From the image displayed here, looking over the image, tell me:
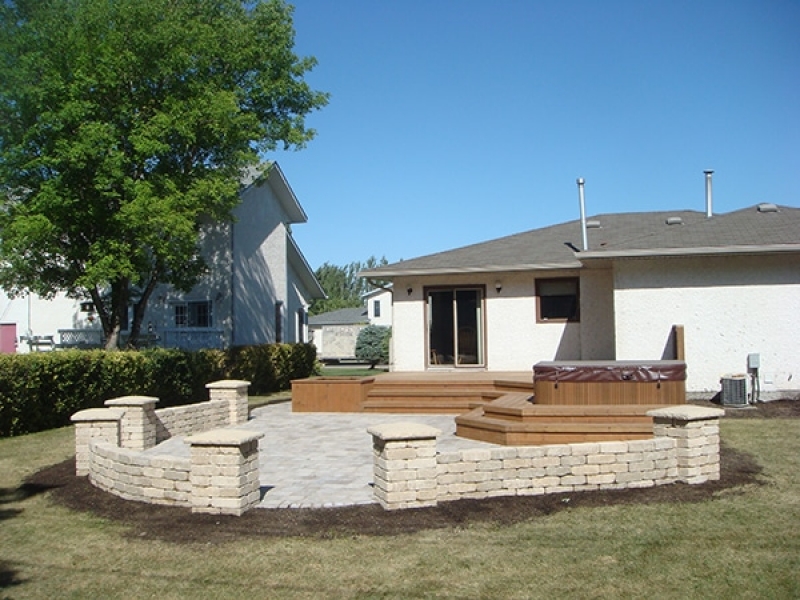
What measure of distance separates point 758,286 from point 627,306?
2.31 m

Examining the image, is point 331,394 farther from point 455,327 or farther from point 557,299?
point 557,299

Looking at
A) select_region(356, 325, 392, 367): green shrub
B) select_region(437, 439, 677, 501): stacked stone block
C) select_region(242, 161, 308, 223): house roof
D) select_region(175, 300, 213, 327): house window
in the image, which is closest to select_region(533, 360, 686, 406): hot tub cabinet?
select_region(437, 439, 677, 501): stacked stone block

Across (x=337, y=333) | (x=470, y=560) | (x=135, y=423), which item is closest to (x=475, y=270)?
(x=135, y=423)

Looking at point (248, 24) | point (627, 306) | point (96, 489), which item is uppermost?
point (248, 24)

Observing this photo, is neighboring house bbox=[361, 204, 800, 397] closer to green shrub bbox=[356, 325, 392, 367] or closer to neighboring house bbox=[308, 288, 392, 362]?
green shrub bbox=[356, 325, 392, 367]

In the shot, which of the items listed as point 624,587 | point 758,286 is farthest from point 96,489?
point 758,286

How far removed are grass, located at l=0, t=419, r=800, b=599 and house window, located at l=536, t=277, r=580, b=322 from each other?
9405 mm

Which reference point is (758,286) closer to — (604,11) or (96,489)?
(604,11)

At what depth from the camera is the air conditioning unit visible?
42.9 feet

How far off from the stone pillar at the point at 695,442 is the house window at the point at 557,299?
8.62 metres

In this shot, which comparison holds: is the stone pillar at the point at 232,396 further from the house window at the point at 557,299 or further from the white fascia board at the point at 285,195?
the white fascia board at the point at 285,195

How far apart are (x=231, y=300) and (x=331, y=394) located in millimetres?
7714

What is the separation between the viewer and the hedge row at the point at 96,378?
13133 millimetres

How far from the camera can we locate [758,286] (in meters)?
13.6
